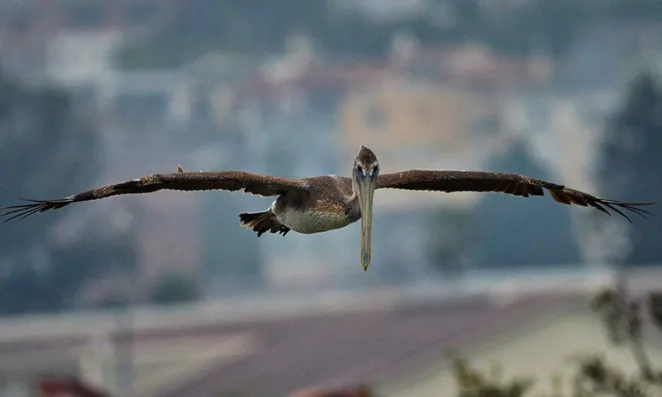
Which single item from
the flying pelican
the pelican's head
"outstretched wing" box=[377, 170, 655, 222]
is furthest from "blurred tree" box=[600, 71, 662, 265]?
the pelican's head

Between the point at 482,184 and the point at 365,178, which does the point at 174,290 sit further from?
the point at 365,178

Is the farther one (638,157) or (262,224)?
(638,157)

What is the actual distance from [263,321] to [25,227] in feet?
49.7

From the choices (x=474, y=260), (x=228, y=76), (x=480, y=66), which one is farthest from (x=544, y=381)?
(x=228, y=76)

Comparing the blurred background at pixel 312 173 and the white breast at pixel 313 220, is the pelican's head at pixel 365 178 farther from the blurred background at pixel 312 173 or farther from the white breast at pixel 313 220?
the blurred background at pixel 312 173

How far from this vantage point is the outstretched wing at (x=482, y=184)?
777 centimetres

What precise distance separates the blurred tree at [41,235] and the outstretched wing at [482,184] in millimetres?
40825

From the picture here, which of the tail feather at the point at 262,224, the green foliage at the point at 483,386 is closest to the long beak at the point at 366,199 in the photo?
the tail feather at the point at 262,224

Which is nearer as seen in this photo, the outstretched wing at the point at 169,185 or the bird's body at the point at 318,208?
the outstretched wing at the point at 169,185

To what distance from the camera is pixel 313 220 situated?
7.45 meters

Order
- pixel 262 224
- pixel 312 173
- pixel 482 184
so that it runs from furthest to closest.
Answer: pixel 312 173, pixel 262 224, pixel 482 184

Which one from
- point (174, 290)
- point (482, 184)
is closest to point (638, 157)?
point (174, 290)

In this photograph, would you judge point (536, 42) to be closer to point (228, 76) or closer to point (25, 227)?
point (228, 76)

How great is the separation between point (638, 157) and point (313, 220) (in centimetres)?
4755
